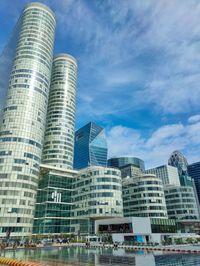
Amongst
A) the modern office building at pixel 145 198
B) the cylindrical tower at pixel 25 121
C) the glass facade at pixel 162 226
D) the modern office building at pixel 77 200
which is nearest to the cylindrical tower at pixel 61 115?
the modern office building at pixel 77 200

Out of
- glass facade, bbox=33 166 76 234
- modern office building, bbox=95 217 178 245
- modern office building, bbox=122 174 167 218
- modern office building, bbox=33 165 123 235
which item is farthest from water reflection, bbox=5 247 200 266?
modern office building, bbox=122 174 167 218

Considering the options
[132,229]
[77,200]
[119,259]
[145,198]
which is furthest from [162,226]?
[119,259]

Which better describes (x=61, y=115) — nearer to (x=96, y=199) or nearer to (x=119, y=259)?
(x=96, y=199)

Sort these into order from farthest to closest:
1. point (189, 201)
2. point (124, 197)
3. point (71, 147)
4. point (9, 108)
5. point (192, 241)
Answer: point (71, 147)
point (189, 201)
point (124, 197)
point (9, 108)
point (192, 241)

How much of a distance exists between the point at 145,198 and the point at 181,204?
1428 inches

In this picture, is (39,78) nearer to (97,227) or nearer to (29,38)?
(29,38)

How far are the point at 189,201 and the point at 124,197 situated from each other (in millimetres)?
42716

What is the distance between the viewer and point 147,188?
13262 centimetres

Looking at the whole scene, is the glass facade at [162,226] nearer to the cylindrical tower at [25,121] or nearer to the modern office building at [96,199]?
the modern office building at [96,199]

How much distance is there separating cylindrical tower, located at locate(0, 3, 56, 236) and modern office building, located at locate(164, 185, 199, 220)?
88275 millimetres

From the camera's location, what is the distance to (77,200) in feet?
408

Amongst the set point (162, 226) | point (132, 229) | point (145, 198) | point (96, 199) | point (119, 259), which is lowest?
point (119, 259)

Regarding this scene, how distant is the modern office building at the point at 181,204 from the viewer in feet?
496

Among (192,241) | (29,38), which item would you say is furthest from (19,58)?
(192,241)
